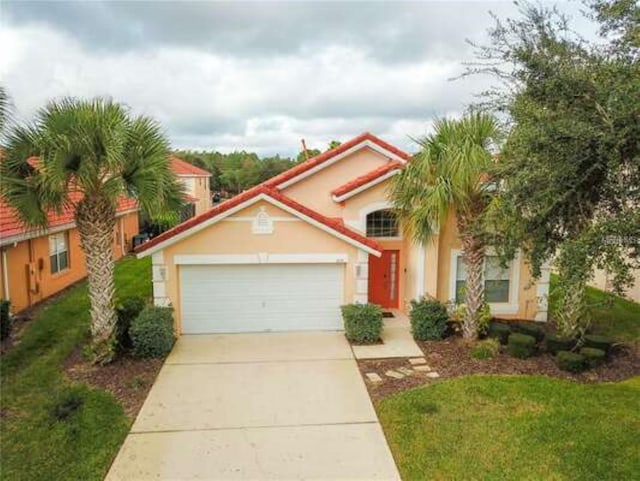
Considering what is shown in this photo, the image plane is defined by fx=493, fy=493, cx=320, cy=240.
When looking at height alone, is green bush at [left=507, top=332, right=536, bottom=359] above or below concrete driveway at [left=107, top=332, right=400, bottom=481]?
above

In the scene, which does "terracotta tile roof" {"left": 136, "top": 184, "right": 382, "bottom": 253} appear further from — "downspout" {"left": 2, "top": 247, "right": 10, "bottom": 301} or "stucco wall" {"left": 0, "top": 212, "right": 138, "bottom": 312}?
"stucco wall" {"left": 0, "top": 212, "right": 138, "bottom": 312}

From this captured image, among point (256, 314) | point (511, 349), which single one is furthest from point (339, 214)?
point (511, 349)

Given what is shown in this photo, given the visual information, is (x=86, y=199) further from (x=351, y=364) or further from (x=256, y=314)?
(x=351, y=364)

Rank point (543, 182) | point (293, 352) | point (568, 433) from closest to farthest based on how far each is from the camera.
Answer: point (543, 182)
point (568, 433)
point (293, 352)

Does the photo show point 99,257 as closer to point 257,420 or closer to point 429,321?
point 257,420

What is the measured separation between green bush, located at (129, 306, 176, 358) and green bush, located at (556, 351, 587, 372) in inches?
364

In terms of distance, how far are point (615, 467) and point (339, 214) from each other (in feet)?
33.4

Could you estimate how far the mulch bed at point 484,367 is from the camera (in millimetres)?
10555

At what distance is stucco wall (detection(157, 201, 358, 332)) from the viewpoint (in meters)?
13.3

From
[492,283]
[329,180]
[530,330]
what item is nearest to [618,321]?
[492,283]

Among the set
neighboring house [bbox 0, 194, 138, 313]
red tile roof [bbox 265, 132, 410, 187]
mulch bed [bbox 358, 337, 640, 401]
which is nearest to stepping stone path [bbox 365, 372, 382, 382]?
mulch bed [bbox 358, 337, 640, 401]

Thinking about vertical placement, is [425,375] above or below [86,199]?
below

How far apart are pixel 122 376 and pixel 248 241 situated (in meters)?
4.65

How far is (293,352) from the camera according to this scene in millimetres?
12438
